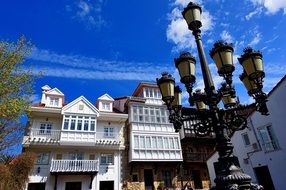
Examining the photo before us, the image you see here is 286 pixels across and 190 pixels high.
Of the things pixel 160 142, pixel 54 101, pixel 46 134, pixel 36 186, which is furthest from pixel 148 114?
pixel 36 186

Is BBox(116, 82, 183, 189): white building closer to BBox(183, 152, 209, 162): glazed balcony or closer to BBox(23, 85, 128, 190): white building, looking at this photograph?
BBox(23, 85, 128, 190): white building

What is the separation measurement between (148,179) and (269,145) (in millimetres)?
13008

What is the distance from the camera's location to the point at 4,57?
12828 millimetres

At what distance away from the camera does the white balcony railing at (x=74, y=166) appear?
778 inches

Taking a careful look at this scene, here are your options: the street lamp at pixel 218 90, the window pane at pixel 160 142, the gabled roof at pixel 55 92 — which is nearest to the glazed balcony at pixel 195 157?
the window pane at pixel 160 142

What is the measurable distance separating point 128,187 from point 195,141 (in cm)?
1089

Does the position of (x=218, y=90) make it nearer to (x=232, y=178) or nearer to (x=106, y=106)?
(x=232, y=178)

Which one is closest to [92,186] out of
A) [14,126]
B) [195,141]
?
[14,126]

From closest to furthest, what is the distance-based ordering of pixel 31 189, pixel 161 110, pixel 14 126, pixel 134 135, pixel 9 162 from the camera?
pixel 14 126
pixel 9 162
pixel 31 189
pixel 134 135
pixel 161 110

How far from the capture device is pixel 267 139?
1675 cm

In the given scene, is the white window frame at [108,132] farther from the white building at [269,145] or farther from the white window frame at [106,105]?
the white building at [269,145]

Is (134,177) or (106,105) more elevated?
(106,105)

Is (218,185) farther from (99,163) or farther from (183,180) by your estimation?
(183,180)

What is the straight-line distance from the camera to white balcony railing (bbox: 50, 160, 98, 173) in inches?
778
